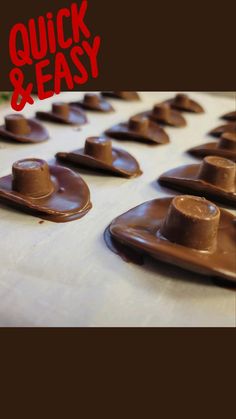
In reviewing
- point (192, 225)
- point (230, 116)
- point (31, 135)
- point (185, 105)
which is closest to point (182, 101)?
point (185, 105)

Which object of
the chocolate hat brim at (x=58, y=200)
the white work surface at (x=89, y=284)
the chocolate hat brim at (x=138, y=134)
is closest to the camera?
the white work surface at (x=89, y=284)

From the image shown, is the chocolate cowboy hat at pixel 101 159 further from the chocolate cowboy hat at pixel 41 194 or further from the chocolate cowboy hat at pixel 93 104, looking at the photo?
the chocolate cowboy hat at pixel 93 104

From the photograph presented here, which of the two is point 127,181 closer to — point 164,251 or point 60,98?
point 164,251

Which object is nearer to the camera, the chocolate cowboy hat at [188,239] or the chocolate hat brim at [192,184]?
the chocolate cowboy hat at [188,239]

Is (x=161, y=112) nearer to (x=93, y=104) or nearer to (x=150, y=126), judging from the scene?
(x=150, y=126)

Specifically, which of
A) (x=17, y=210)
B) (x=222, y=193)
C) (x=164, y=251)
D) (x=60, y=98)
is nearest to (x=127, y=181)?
(x=222, y=193)

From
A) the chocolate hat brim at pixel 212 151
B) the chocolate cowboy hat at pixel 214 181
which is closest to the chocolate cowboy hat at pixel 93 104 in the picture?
the chocolate hat brim at pixel 212 151
